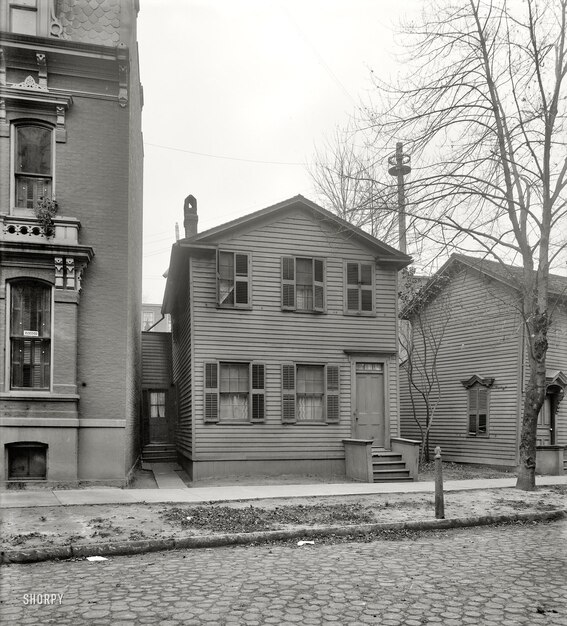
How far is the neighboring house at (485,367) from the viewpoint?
72.1 ft

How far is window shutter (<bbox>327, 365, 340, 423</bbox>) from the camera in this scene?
1864 centimetres

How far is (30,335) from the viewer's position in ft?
46.8

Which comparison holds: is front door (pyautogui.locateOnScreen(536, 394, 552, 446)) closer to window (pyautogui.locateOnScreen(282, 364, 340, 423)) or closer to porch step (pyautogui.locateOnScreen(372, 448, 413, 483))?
porch step (pyautogui.locateOnScreen(372, 448, 413, 483))

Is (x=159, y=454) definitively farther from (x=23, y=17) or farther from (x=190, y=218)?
(x=23, y=17)

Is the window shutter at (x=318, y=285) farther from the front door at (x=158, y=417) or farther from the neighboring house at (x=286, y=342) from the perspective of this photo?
the front door at (x=158, y=417)

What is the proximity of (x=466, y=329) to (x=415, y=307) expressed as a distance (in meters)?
2.43

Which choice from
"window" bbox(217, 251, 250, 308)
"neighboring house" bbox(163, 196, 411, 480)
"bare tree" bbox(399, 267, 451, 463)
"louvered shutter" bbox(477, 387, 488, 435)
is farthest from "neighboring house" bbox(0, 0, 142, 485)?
"louvered shutter" bbox(477, 387, 488, 435)

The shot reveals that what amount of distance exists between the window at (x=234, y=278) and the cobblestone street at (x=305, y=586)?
32.7 ft

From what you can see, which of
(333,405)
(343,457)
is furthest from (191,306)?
(343,457)

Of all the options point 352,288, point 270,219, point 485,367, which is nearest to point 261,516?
point 352,288

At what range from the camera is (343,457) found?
18.7 m

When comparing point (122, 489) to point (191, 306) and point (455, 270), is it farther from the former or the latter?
point (455, 270)

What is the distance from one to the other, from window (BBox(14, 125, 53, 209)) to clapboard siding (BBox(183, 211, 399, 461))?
4588mm

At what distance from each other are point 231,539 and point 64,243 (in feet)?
26.1
